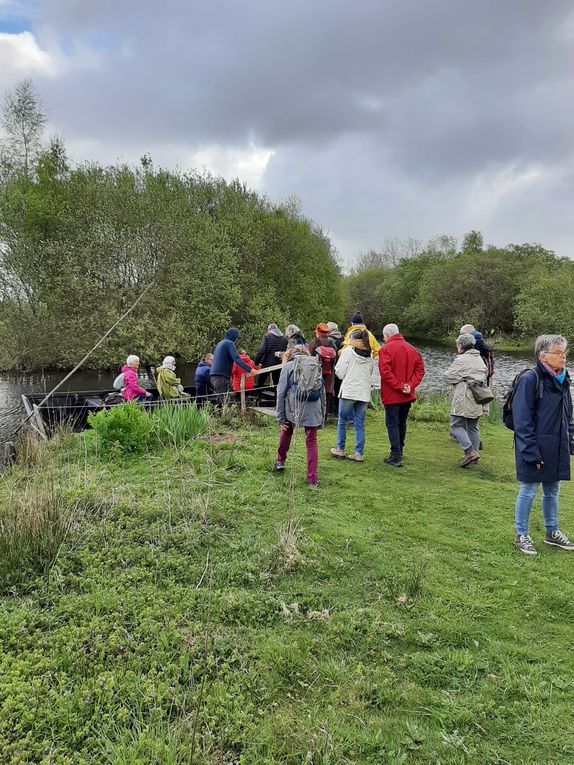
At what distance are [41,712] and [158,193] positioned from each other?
24.8 metres

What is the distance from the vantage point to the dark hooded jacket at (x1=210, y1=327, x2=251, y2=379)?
923 cm

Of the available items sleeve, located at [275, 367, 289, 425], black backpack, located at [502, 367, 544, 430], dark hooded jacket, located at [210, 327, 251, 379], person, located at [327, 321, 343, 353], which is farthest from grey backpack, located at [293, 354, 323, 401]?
person, located at [327, 321, 343, 353]

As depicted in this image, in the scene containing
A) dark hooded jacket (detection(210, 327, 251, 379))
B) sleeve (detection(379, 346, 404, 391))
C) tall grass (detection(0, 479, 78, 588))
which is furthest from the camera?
dark hooded jacket (detection(210, 327, 251, 379))

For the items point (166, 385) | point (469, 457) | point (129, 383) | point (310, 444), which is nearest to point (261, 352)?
point (166, 385)

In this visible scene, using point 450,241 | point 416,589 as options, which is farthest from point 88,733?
point 450,241

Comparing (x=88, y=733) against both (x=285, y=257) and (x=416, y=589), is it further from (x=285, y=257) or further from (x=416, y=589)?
(x=285, y=257)

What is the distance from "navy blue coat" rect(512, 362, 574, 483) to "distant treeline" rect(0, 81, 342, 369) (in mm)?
17807

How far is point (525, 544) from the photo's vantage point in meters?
4.23

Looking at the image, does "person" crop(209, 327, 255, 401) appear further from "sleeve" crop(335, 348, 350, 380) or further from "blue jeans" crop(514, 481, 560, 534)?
"blue jeans" crop(514, 481, 560, 534)

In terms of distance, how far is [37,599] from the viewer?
3.11 metres

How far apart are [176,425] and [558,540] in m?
5.07

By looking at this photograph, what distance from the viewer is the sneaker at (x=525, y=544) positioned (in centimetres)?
418

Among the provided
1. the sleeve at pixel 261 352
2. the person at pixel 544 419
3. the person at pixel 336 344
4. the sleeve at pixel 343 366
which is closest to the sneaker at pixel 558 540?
the person at pixel 544 419

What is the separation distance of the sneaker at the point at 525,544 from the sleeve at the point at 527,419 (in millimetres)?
772
